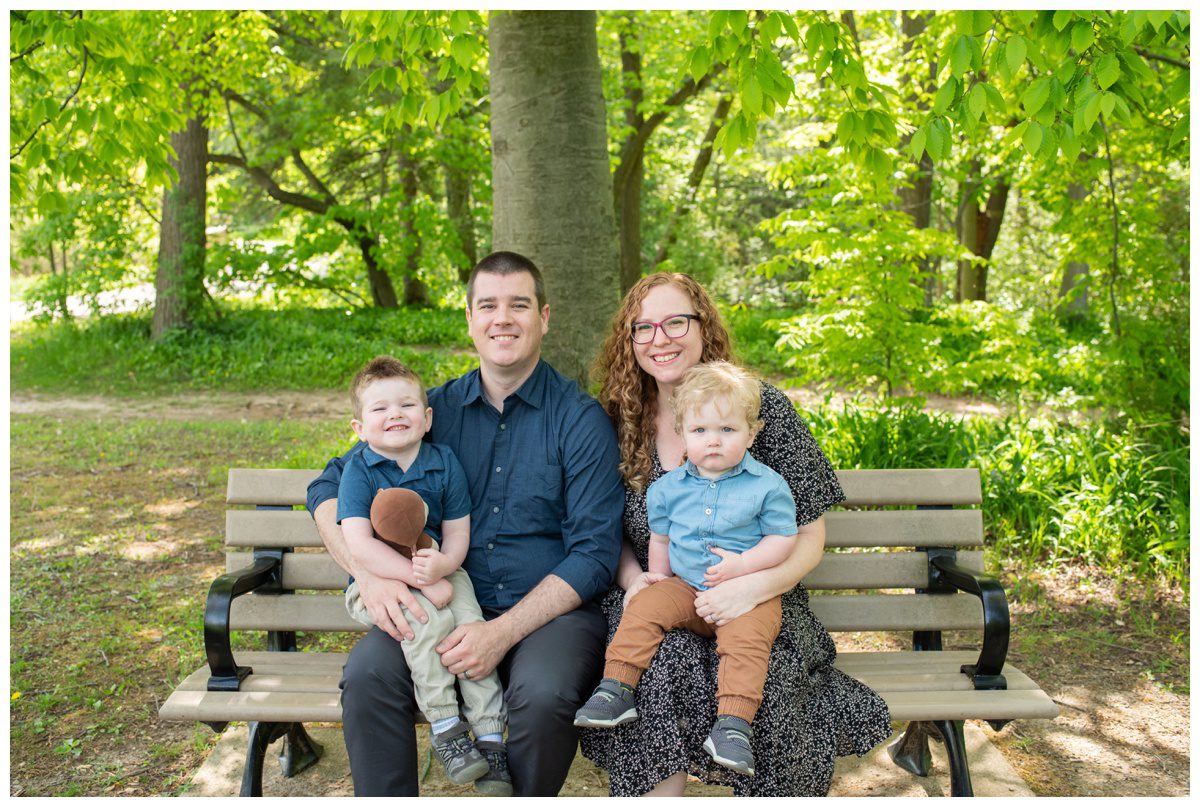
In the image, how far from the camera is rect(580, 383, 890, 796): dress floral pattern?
2.59 meters

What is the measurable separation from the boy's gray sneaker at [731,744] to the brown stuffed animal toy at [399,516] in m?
1.00

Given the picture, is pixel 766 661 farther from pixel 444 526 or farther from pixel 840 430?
pixel 840 430

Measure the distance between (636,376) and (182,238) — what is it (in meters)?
11.4

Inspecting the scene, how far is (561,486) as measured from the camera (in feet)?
10.2

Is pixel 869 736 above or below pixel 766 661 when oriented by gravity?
below

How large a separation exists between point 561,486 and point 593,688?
63cm

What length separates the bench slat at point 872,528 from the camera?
11.1 ft

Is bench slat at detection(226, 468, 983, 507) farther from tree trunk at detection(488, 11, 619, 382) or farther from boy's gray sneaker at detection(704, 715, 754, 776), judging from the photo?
tree trunk at detection(488, 11, 619, 382)

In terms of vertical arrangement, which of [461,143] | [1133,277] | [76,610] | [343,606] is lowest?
[76,610]

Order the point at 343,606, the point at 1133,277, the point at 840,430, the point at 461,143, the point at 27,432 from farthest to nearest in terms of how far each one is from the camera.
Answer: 1. the point at 461,143
2. the point at 27,432
3. the point at 1133,277
4. the point at 840,430
5. the point at 343,606

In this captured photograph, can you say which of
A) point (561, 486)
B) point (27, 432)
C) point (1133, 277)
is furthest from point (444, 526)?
point (27, 432)

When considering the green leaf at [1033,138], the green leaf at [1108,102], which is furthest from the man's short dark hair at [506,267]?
the green leaf at [1108,102]

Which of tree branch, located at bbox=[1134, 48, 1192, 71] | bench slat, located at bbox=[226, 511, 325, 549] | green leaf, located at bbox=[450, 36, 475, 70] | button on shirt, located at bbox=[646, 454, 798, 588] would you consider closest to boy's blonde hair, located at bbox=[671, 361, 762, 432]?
button on shirt, located at bbox=[646, 454, 798, 588]

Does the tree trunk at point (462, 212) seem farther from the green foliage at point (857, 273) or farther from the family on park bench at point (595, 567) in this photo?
the family on park bench at point (595, 567)
